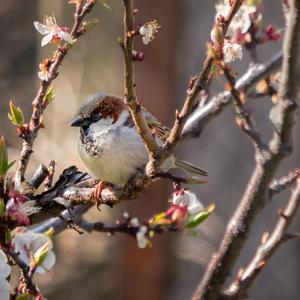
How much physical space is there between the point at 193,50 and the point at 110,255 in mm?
1303

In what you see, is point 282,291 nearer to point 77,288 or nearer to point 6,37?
point 77,288

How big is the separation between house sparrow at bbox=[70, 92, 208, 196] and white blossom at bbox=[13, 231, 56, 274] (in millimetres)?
254

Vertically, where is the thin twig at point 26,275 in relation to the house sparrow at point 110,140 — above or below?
above

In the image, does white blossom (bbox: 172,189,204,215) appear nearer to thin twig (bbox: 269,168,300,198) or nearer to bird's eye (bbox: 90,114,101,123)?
thin twig (bbox: 269,168,300,198)

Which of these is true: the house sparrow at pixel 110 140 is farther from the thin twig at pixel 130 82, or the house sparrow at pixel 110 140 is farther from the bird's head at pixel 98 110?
the thin twig at pixel 130 82

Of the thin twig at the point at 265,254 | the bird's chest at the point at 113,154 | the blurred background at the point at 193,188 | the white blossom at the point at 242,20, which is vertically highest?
the white blossom at the point at 242,20

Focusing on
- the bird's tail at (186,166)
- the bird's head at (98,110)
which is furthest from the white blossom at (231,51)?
the bird's tail at (186,166)

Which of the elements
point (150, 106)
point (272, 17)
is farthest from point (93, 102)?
point (272, 17)

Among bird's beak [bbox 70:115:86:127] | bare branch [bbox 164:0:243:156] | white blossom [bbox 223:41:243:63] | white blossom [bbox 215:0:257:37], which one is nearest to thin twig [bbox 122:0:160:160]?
bare branch [bbox 164:0:243:156]

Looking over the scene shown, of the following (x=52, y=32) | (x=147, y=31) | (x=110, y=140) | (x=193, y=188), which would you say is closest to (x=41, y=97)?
(x=52, y=32)

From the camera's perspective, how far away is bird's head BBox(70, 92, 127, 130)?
1635mm

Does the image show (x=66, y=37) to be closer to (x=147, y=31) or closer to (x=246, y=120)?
(x=147, y=31)

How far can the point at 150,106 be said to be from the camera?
3.38 meters

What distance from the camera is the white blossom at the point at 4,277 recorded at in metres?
1.12
